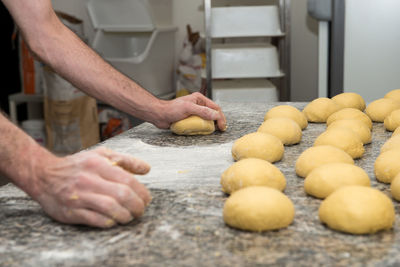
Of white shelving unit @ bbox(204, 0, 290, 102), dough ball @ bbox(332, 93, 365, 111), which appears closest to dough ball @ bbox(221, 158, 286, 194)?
dough ball @ bbox(332, 93, 365, 111)

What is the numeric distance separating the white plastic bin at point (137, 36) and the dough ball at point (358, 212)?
2820mm

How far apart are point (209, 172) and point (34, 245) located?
0.46 m

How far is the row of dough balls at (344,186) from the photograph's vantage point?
0.77 m

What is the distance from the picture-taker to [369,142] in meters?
1.32

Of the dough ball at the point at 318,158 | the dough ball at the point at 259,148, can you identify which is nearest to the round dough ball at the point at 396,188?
the dough ball at the point at 318,158

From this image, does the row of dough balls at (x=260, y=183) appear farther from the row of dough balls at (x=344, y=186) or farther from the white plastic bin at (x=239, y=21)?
the white plastic bin at (x=239, y=21)

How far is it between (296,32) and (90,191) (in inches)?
132

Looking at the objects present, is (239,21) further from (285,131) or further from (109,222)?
(109,222)

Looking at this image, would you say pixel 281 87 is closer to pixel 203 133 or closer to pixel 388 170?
pixel 203 133

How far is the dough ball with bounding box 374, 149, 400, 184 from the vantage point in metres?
0.98

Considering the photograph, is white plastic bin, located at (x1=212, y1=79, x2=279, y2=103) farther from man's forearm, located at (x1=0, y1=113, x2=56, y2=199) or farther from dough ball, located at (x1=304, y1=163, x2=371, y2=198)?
man's forearm, located at (x1=0, y1=113, x2=56, y2=199)

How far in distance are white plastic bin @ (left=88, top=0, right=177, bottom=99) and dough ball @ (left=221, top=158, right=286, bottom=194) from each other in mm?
2623

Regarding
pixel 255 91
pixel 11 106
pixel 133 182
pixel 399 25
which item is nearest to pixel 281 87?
pixel 255 91

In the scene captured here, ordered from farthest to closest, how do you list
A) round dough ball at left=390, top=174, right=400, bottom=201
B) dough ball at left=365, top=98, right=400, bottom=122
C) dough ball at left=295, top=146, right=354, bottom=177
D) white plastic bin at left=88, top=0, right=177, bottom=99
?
1. white plastic bin at left=88, top=0, right=177, bottom=99
2. dough ball at left=365, top=98, right=400, bottom=122
3. dough ball at left=295, top=146, right=354, bottom=177
4. round dough ball at left=390, top=174, right=400, bottom=201
